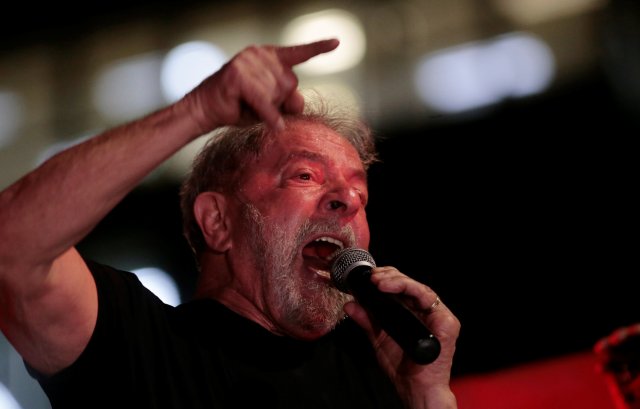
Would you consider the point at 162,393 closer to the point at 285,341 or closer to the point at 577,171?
the point at 285,341

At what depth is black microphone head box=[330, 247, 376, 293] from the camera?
1.60 meters

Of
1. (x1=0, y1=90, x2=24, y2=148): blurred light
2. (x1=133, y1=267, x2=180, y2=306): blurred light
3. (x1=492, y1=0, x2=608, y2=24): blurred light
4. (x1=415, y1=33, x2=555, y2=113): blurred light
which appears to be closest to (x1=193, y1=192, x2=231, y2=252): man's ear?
(x1=133, y1=267, x2=180, y2=306): blurred light

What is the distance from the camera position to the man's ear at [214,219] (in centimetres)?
195

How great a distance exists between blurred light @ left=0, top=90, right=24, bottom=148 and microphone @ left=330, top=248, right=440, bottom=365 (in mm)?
3244

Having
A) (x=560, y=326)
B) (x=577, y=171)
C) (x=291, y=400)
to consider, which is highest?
(x=291, y=400)

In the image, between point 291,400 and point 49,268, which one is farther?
point 291,400

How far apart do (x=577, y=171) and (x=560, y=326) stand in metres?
0.73

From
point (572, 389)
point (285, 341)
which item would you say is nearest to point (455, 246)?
point (572, 389)

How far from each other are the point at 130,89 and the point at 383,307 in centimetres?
316

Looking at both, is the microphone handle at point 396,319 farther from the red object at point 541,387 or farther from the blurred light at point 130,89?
the blurred light at point 130,89

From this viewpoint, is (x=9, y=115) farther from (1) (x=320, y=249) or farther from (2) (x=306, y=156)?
(1) (x=320, y=249)

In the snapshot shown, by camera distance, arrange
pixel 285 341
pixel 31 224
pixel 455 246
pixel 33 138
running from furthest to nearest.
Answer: pixel 33 138
pixel 455 246
pixel 285 341
pixel 31 224

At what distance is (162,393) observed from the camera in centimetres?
143

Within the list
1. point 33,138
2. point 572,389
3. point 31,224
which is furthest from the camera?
point 33,138
